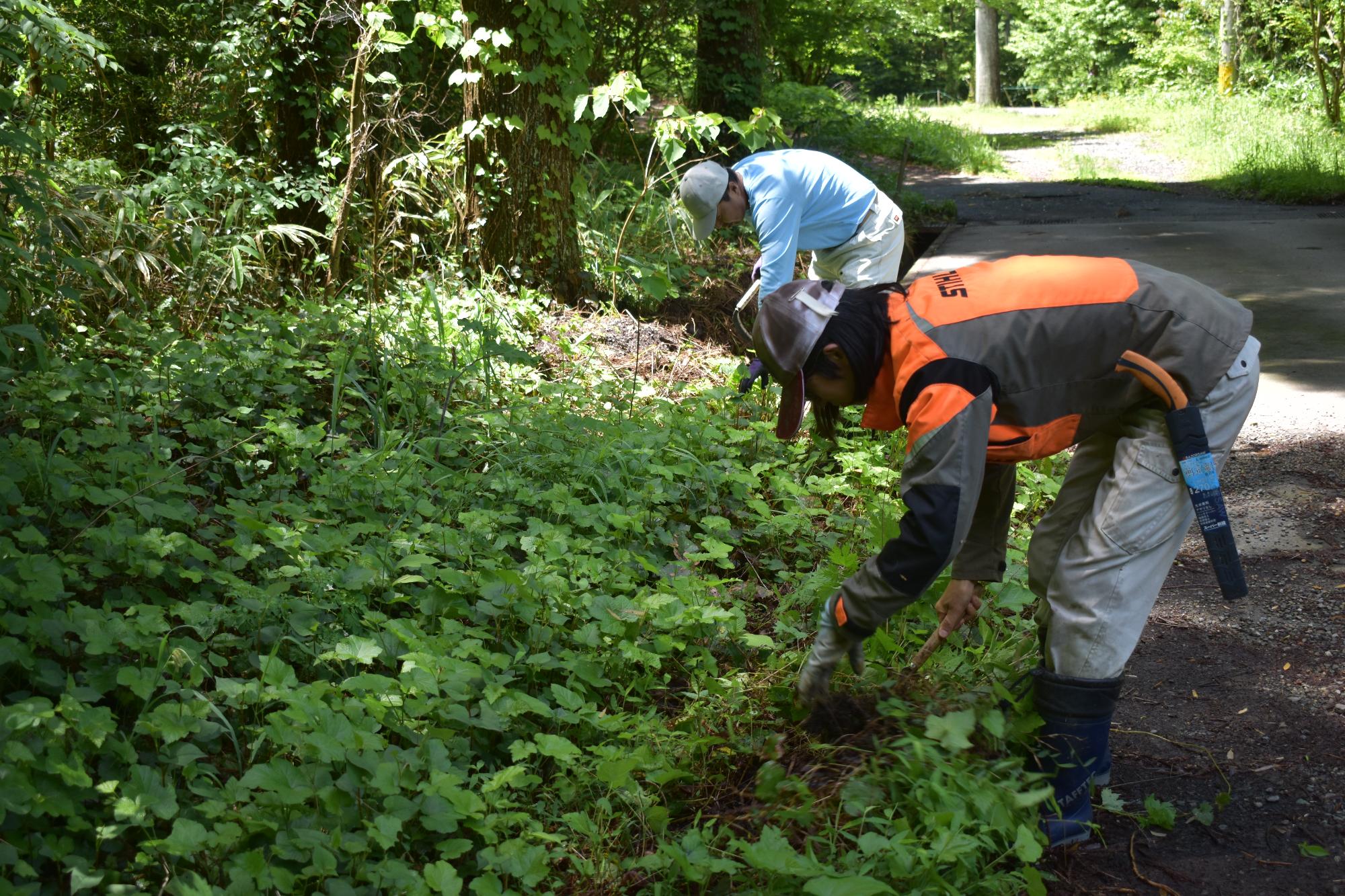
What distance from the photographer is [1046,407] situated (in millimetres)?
2572

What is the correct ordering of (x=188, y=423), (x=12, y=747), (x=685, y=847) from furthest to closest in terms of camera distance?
(x=188, y=423) < (x=685, y=847) < (x=12, y=747)

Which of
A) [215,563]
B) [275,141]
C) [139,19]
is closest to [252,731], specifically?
[215,563]

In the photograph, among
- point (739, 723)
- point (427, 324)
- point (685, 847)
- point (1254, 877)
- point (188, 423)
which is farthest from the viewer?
point (427, 324)

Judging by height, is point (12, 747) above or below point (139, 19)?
below

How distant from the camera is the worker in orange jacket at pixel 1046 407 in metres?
2.37

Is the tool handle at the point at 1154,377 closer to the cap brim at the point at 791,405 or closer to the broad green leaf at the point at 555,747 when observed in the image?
the cap brim at the point at 791,405

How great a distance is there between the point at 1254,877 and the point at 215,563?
3.07m

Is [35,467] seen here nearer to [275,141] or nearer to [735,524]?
[735,524]

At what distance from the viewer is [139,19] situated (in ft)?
29.7

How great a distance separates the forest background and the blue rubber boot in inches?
4.5

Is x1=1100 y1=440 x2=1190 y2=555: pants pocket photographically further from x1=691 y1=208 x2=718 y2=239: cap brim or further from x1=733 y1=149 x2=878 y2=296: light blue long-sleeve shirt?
x1=691 y1=208 x2=718 y2=239: cap brim

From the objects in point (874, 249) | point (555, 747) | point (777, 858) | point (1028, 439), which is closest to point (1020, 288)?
point (1028, 439)

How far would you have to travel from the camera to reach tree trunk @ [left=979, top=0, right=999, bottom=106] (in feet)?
113

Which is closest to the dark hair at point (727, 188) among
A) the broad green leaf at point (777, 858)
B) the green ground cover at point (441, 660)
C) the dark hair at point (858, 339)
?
the green ground cover at point (441, 660)
